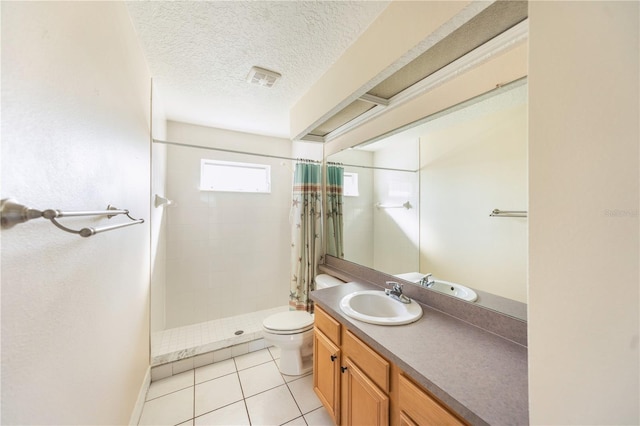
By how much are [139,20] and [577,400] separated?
2142 millimetres

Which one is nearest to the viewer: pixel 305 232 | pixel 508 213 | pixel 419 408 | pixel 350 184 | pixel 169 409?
pixel 419 408

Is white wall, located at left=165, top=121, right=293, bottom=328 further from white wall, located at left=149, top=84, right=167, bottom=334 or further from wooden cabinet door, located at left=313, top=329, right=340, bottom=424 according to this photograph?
wooden cabinet door, located at left=313, top=329, right=340, bottom=424

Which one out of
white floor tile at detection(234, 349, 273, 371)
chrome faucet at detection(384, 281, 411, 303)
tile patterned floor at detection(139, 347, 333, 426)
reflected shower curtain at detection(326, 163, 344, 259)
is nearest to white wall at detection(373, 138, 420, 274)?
chrome faucet at detection(384, 281, 411, 303)

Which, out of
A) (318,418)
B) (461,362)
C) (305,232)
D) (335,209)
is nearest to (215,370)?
(318,418)

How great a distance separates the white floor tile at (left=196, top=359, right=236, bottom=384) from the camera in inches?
76.6

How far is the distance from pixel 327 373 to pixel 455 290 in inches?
37.2

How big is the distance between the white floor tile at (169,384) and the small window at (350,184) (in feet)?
7.05

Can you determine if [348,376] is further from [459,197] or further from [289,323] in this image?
[459,197]

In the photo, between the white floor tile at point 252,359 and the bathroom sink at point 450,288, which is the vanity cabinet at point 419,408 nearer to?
A: the bathroom sink at point 450,288

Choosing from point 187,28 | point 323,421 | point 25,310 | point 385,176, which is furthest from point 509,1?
point 323,421

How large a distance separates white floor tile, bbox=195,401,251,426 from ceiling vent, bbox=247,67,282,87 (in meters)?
2.38

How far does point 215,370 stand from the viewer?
6.65 ft

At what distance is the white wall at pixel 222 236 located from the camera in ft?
A: 8.39

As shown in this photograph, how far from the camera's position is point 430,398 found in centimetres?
82
